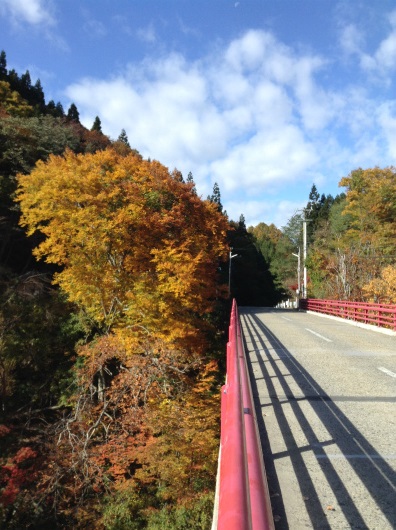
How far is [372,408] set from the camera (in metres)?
5.44

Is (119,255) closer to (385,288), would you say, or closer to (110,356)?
(110,356)

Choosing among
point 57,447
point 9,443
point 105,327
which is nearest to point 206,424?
point 57,447

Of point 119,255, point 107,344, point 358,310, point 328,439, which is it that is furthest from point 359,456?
point 358,310

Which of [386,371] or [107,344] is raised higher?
[386,371]

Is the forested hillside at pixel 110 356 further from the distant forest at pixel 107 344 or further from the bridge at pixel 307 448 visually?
the bridge at pixel 307 448

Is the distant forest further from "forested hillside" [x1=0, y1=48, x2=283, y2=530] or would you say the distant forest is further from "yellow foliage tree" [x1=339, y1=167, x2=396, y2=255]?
"yellow foliage tree" [x1=339, y1=167, x2=396, y2=255]

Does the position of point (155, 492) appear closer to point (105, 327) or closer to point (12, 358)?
point (105, 327)

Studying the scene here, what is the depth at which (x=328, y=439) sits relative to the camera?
429 cm

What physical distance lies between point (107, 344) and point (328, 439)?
14387mm

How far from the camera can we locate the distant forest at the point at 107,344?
37.4 ft

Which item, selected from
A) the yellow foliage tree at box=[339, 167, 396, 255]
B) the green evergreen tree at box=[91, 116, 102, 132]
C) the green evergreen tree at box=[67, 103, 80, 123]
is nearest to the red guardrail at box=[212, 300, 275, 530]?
the yellow foliage tree at box=[339, 167, 396, 255]

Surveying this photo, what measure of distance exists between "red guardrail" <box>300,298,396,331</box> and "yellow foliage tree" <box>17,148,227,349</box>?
8027 millimetres

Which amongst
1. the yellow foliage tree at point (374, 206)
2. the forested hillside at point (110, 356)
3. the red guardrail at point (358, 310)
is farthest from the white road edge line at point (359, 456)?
the yellow foliage tree at point (374, 206)

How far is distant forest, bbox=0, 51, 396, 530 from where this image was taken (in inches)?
449
